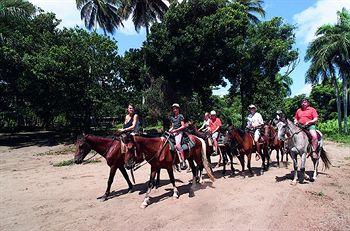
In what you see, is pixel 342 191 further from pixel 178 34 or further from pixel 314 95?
pixel 314 95

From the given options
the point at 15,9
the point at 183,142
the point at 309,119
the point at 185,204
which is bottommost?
the point at 185,204

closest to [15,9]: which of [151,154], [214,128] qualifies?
[214,128]

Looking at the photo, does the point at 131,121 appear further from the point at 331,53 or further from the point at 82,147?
the point at 331,53

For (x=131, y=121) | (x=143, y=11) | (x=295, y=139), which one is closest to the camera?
(x=131, y=121)

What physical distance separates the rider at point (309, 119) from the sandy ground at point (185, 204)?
1366mm

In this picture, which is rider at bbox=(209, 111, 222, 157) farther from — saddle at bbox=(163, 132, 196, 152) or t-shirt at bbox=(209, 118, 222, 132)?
saddle at bbox=(163, 132, 196, 152)

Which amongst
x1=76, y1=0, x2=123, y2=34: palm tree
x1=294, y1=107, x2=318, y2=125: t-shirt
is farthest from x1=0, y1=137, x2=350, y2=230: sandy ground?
x1=76, y1=0, x2=123, y2=34: palm tree

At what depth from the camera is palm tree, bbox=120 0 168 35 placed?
30094mm

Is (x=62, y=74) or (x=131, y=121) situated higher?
(x=62, y=74)

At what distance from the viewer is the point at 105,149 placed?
993cm

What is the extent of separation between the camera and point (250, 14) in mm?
40188

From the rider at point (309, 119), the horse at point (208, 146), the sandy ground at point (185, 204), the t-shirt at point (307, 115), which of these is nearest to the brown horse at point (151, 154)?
the sandy ground at point (185, 204)

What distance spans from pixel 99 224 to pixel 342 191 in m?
7.18

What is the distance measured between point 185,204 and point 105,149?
3.13m
